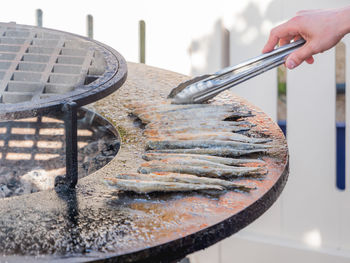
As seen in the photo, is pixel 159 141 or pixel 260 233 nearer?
pixel 159 141

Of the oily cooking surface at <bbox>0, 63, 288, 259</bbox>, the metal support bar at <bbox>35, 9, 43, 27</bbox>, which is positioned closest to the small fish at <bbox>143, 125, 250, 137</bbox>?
the oily cooking surface at <bbox>0, 63, 288, 259</bbox>

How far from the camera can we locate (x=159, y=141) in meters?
1.80

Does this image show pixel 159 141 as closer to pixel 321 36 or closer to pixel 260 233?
pixel 321 36

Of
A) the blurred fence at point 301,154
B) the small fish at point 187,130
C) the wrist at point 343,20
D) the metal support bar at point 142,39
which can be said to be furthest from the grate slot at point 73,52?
the metal support bar at point 142,39

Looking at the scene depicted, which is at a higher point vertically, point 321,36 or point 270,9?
point 270,9

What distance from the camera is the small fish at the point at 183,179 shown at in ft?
4.87

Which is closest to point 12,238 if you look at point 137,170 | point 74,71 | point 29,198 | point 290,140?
point 29,198

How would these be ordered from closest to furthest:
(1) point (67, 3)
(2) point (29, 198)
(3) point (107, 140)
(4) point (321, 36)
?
(2) point (29, 198)
(4) point (321, 36)
(3) point (107, 140)
(1) point (67, 3)

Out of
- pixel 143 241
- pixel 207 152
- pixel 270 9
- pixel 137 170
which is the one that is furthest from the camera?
pixel 270 9

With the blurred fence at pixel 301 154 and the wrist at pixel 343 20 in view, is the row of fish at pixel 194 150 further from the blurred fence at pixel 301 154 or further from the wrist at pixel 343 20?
the blurred fence at pixel 301 154

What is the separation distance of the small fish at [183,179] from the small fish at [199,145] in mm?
268

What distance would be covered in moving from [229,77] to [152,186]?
0.88 metres

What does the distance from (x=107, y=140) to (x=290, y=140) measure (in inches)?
73.0

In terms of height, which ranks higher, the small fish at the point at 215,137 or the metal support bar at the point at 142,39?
the metal support bar at the point at 142,39
